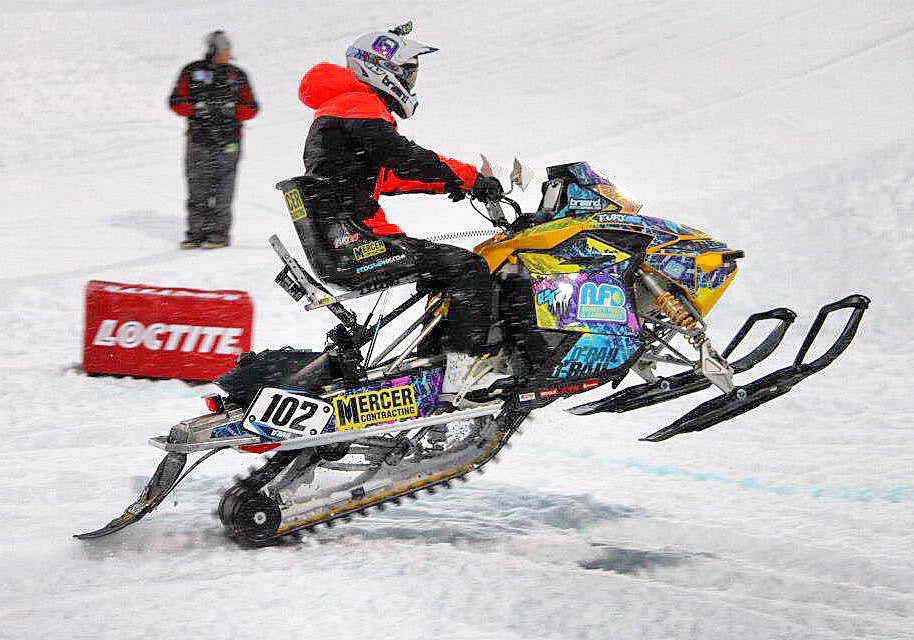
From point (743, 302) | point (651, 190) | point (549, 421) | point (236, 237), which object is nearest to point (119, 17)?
point (236, 237)

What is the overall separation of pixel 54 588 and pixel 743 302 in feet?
21.2

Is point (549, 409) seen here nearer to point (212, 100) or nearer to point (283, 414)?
point (283, 414)

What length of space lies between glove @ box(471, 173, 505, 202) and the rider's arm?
3 centimetres

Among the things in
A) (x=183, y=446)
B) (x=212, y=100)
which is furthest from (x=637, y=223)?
(x=212, y=100)

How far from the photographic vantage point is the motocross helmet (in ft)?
15.2

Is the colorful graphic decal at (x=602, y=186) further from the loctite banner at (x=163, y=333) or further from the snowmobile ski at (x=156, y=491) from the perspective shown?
the loctite banner at (x=163, y=333)

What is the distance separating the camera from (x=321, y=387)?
464 centimetres

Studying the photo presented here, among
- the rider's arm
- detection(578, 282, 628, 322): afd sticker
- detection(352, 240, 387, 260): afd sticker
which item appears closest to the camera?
the rider's arm

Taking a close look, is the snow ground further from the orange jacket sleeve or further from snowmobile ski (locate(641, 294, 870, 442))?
the orange jacket sleeve

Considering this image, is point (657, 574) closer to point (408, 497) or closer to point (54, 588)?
point (408, 497)

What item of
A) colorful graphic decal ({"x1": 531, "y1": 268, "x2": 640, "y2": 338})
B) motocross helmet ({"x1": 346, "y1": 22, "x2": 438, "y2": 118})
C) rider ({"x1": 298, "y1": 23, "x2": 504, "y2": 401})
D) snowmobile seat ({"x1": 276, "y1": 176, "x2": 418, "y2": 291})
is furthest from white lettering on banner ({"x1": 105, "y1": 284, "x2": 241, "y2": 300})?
colorful graphic decal ({"x1": 531, "y1": 268, "x2": 640, "y2": 338})

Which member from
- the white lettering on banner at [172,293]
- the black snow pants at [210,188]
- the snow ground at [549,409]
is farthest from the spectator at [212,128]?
the white lettering on banner at [172,293]

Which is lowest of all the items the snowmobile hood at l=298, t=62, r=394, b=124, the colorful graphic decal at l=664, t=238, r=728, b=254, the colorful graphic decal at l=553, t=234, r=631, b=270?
the colorful graphic decal at l=553, t=234, r=631, b=270

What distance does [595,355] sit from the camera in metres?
4.94
